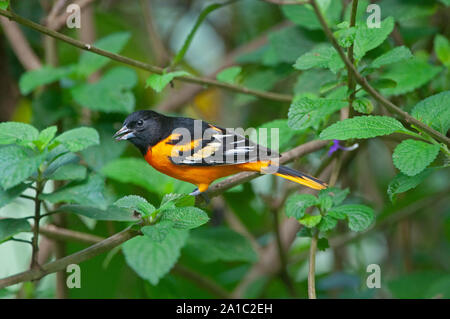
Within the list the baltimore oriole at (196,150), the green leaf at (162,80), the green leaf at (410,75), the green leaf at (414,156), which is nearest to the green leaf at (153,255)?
the baltimore oriole at (196,150)

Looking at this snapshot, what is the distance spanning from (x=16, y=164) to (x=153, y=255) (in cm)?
75

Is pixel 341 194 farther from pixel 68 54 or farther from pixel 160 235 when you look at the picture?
pixel 68 54

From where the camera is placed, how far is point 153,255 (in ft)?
7.43

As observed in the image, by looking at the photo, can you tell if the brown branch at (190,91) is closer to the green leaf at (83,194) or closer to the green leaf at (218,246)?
the green leaf at (218,246)

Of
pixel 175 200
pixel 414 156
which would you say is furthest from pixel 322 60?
pixel 175 200

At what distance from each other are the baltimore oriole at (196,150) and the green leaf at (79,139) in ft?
1.90

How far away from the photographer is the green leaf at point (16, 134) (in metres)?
1.84

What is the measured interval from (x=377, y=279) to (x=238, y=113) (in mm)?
2480

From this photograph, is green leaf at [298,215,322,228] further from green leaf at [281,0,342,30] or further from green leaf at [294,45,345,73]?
green leaf at [281,0,342,30]

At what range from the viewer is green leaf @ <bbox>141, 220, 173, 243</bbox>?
158 cm

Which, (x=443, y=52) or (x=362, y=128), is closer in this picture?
(x=362, y=128)

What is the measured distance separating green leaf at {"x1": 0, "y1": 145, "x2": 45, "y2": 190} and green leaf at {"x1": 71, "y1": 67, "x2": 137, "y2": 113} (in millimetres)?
967

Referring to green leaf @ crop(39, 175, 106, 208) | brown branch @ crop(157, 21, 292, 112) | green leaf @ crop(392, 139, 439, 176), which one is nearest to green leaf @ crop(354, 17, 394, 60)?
green leaf @ crop(392, 139, 439, 176)

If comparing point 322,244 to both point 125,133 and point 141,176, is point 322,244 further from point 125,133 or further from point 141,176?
point 125,133
